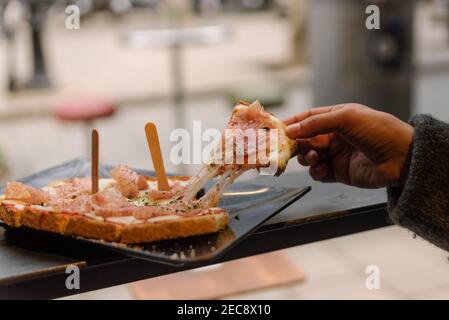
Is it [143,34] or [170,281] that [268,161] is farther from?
[143,34]

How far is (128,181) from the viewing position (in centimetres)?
119

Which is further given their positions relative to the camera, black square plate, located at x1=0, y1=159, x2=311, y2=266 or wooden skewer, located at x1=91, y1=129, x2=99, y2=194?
wooden skewer, located at x1=91, y1=129, x2=99, y2=194

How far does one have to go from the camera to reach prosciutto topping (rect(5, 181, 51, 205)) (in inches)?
44.8

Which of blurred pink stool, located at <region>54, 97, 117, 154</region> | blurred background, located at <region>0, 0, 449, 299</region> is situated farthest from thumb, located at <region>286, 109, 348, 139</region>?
blurred pink stool, located at <region>54, 97, 117, 154</region>

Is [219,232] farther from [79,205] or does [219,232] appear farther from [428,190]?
[428,190]

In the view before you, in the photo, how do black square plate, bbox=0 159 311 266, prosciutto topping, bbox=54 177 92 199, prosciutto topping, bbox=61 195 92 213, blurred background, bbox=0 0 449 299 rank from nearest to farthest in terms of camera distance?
black square plate, bbox=0 159 311 266 → prosciutto topping, bbox=61 195 92 213 → prosciutto topping, bbox=54 177 92 199 → blurred background, bbox=0 0 449 299

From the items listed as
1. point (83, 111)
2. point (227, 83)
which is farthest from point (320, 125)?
point (227, 83)

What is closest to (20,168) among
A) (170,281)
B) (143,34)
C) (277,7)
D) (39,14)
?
(143,34)

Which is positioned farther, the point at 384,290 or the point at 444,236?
the point at 384,290

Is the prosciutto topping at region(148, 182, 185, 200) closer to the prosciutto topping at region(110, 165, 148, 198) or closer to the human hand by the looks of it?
the prosciutto topping at region(110, 165, 148, 198)

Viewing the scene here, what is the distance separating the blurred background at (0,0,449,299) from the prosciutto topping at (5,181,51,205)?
196 millimetres

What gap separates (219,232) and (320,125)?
0.27 meters

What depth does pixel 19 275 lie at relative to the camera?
3.16ft
